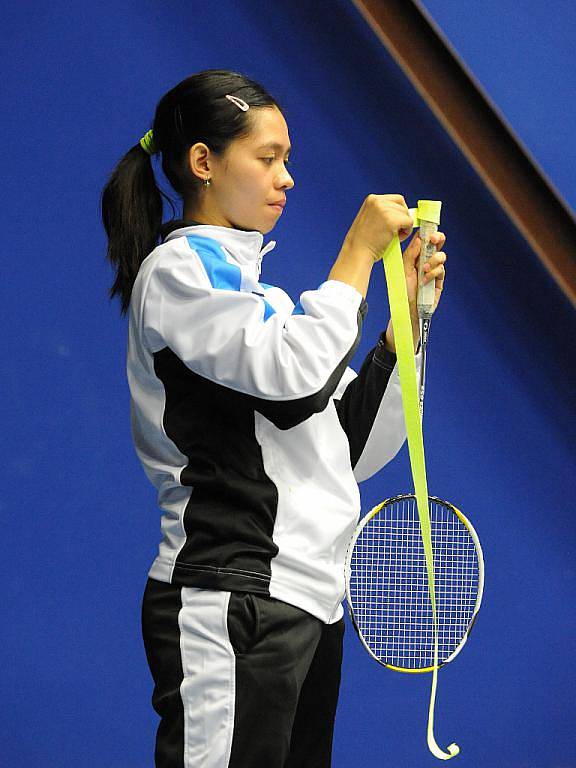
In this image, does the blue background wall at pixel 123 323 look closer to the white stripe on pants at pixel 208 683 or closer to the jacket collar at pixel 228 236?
the jacket collar at pixel 228 236

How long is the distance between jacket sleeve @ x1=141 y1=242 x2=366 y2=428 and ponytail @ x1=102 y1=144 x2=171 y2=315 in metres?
0.16

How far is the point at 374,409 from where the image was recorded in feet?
5.27

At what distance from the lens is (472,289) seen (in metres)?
2.53

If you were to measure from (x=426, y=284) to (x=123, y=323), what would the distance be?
1.07 m

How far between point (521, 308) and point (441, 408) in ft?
0.88

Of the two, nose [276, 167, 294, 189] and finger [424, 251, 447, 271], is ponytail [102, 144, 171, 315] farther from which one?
finger [424, 251, 447, 271]

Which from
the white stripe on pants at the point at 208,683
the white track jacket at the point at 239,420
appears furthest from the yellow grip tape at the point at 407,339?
the white stripe on pants at the point at 208,683

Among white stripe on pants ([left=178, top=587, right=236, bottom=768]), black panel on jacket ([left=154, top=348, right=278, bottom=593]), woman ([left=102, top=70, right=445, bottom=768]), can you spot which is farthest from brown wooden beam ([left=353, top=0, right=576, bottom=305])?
white stripe on pants ([left=178, top=587, right=236, bottom=768])

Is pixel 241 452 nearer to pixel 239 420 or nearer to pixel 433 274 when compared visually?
pixel 239 420

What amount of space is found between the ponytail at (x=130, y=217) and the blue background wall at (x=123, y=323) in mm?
922

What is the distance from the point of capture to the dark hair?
147 cm

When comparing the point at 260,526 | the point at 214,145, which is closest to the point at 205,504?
the point at 260,526

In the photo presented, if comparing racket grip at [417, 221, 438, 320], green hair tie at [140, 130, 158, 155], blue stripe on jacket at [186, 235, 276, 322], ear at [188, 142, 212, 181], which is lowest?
Result: racket grip at [417, 221, 438, 320]

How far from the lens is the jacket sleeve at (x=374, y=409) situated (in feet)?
5.25
